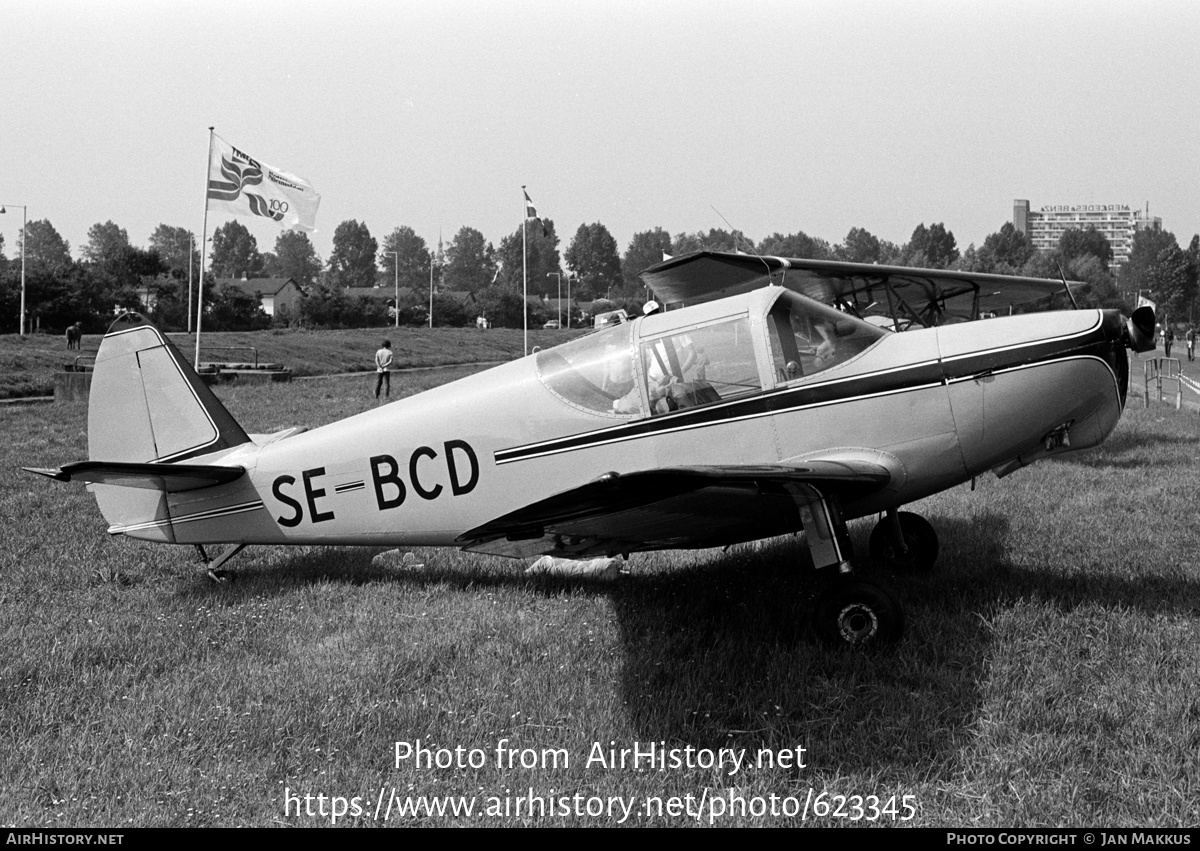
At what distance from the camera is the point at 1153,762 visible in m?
3.80

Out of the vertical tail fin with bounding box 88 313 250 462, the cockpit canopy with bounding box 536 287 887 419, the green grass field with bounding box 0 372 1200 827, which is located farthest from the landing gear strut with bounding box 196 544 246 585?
the cockpit canopy with bounding box 536 287 887 419

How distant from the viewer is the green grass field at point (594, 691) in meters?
3.70

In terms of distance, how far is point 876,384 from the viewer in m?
5.39

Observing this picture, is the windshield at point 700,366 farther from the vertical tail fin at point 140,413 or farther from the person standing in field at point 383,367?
the person standing in field at point 383,367

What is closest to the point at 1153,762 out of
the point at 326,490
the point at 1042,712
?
the point at 1042,712

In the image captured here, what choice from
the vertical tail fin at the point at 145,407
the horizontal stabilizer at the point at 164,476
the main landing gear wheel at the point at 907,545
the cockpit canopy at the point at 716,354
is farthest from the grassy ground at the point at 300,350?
the main landing gear wheel at the point at 907,545

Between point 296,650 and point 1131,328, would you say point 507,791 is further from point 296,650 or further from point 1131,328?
point 1131,328

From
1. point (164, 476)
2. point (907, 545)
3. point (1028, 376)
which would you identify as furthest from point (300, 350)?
point (1028, 376)

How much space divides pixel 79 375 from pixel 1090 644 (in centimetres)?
2735

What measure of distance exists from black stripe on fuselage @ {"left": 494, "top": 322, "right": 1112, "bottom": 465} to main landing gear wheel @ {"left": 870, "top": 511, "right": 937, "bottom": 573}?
1672 mm

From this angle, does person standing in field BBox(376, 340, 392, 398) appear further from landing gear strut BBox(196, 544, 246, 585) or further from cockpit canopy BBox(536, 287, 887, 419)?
cockpit canopy BBox(536, 287, 887, 419)

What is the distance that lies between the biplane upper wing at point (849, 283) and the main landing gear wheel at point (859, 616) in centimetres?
644

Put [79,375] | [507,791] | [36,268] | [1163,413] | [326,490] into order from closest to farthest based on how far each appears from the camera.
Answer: [507,791] → [326,490] → [1163,413] → [79,375] → [36,268]

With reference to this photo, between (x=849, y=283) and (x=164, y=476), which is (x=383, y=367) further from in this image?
(x=164, y=476)
